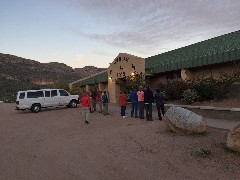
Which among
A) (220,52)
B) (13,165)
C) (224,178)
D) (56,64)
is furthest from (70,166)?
(56,64)

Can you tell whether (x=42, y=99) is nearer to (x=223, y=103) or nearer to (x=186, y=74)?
(x=186, y=74)

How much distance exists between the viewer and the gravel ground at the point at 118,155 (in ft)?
26.0

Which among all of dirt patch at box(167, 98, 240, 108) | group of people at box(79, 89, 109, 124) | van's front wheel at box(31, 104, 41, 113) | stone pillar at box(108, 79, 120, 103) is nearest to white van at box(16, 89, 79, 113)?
van's front wheel at box(31, 104, 41, 113)

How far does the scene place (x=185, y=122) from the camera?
40.2 ft

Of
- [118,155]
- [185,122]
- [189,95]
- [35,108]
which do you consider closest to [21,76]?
[35,108]

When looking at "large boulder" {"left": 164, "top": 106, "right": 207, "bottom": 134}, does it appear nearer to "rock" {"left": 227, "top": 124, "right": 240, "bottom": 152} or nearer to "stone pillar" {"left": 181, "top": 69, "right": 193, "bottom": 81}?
"rock" {"left": 227, "top": 124, "right": 240, "bottom": 152}

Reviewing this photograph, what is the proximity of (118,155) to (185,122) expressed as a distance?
375cm

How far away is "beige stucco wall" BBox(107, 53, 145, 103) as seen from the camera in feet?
92.0

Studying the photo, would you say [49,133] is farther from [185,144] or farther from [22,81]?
[22,81]

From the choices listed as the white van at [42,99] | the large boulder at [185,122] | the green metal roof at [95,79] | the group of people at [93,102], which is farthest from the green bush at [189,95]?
the green metal roof at [95,79]

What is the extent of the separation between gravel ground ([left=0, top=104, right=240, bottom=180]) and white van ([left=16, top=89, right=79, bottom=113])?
12.3 metres

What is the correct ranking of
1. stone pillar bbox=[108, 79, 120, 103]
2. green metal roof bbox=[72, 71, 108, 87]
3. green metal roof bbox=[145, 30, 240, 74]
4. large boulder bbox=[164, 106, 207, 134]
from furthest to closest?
green metal roof bbox=[72, 71, 108, 87] → stone pillar bbox=[108, 79, 120, 103] → green metal roof bbox=[145, 30, 240, 74] → large boulder bbox=[164, 106, 207, 134]

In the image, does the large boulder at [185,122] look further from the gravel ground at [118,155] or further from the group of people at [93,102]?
the group of people at [93,102]

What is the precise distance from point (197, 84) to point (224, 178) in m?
13.7
